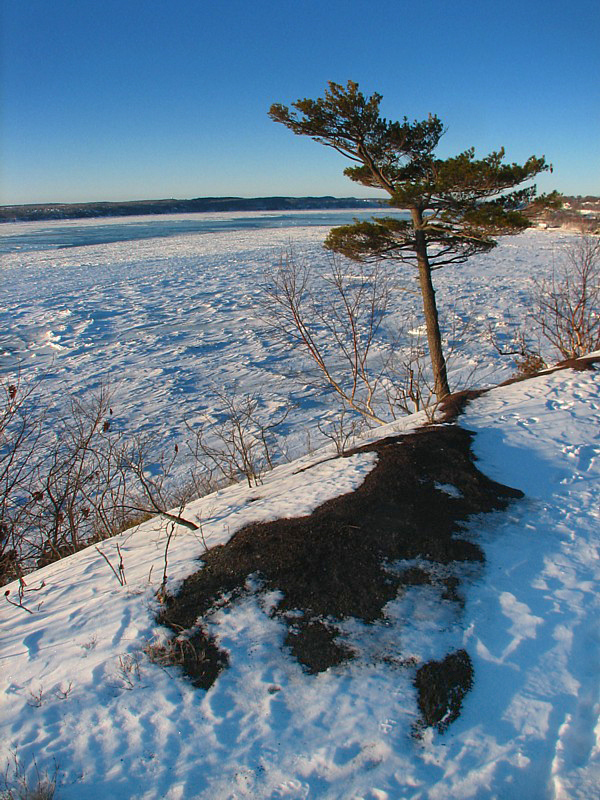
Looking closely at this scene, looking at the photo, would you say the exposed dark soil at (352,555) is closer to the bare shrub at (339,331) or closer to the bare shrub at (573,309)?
the bare shrub at (339,331)

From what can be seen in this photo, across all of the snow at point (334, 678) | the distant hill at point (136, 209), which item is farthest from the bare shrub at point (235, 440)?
the distant hill at point (136, 209)

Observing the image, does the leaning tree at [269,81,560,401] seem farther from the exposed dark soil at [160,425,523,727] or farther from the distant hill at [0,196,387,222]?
the distant hill at [0,196,387,222]

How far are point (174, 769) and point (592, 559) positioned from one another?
123 inches

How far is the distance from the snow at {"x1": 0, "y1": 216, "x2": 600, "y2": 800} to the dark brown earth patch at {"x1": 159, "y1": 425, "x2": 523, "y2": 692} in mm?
128

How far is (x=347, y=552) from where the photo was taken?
12.4ft

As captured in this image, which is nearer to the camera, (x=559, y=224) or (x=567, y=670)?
(x=567, y=670)

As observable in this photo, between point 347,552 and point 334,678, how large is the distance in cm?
108

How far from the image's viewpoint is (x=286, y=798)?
2.25 m

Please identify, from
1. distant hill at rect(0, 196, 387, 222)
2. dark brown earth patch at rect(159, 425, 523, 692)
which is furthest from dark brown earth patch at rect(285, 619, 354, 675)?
distant hill at rect(0, 196, 387, 222)

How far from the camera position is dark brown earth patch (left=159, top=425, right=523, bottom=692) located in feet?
10.7

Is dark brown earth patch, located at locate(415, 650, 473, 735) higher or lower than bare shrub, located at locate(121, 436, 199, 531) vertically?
higher

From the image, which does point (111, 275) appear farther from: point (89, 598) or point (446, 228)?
point (89, 598)

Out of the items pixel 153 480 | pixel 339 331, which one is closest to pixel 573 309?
pixel 339 331

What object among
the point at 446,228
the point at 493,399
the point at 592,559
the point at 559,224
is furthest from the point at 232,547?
the point at 559,224
